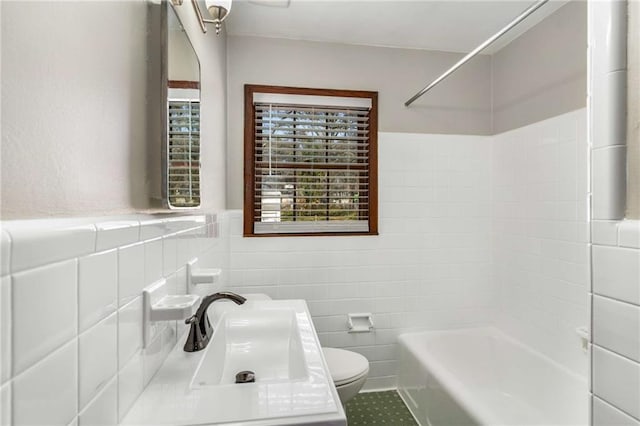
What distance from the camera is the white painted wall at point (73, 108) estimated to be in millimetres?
420

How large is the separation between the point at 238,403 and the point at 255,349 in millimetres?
595

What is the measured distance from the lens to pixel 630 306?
73 cm

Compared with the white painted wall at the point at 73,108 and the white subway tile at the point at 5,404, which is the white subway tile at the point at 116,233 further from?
the white subway tile at the point at 5,404

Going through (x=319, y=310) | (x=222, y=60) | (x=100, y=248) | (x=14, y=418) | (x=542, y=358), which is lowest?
(x=542, y=358)

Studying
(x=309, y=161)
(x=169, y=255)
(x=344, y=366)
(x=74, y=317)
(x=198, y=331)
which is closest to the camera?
(x=74, y=317)

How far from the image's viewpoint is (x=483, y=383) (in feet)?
7.20

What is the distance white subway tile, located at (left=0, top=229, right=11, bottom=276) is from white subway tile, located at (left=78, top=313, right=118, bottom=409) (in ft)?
0.68

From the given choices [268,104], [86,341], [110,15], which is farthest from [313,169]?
[86,341]

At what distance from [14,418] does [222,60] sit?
7.15ft

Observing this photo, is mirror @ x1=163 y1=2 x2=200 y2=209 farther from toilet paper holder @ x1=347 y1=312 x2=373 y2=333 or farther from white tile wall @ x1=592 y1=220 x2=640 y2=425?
toilet paper holder @ x1=347 y1=312 x2=373 y2=333

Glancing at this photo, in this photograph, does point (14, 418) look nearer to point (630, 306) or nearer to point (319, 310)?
point (630, 306)

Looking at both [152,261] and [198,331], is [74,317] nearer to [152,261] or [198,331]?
[152,261]

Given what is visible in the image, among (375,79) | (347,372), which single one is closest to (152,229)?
(347,372)

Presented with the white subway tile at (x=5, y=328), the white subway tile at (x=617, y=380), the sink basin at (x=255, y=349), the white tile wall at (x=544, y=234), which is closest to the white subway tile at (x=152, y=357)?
the sink basin at (x=255, y=349)
